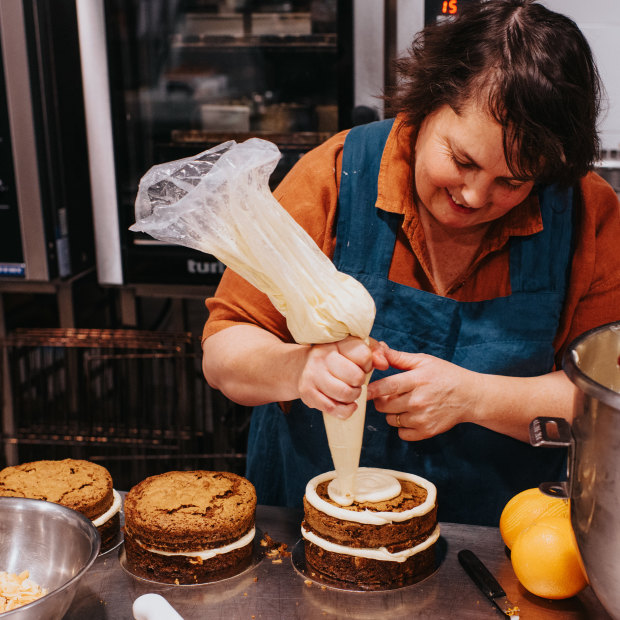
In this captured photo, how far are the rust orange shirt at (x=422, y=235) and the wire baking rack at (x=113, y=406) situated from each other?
1105 millimetres

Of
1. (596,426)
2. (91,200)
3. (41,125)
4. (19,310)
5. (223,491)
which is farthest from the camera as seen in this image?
(19,310)

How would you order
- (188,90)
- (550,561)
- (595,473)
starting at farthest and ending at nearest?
(188,90) < (550,561) < (595,473)

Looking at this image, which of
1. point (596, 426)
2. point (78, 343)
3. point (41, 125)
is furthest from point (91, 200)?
point (596, 426)

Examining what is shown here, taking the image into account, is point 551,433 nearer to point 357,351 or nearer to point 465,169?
point 357,351

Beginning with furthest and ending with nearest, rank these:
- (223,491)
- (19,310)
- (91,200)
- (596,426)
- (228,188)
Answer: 1. (19,310)
2. (91,200)
3. (223,491)
4. (228,188)
5. (596,426)

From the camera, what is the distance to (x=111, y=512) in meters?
1.23

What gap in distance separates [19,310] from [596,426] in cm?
229

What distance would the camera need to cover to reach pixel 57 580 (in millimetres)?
1105

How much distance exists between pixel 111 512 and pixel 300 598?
346 millimetres

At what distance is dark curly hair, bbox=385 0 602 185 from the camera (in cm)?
112

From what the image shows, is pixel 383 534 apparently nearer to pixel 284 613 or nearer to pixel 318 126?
pixel 284 613

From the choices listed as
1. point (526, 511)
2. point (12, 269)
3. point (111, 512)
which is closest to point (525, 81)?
point (526, 511)

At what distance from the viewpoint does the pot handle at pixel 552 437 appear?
36.9 inches

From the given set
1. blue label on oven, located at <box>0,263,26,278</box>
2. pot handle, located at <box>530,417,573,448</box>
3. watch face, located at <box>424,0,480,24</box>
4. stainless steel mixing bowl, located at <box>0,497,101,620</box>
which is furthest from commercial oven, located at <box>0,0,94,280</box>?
pot handle, located at <box>530,417,573,448</box>
